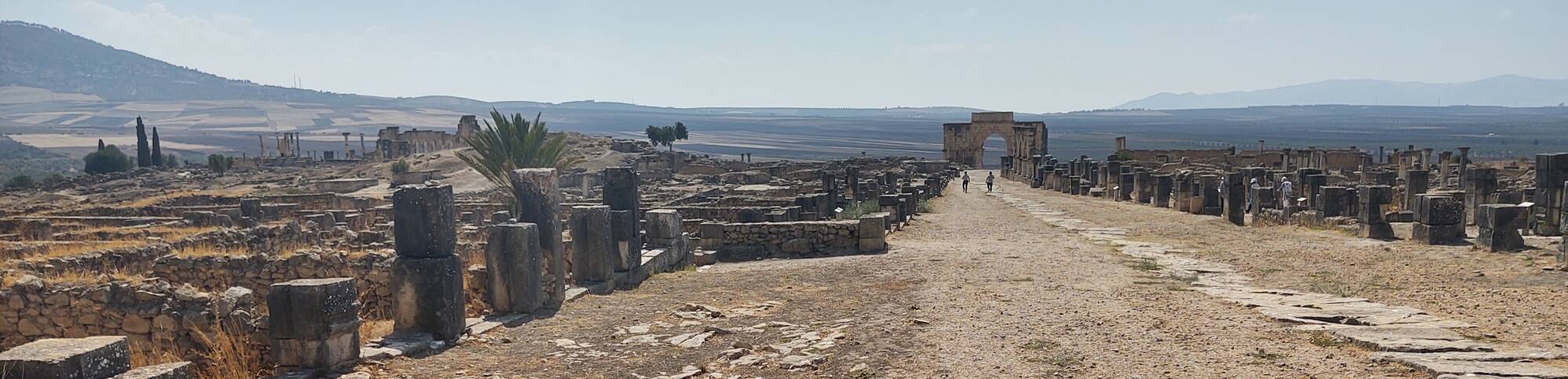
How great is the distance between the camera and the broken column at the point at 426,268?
30.4 feet

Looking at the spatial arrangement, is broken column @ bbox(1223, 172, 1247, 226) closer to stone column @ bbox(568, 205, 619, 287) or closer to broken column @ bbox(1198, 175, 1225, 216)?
broken column @ bbox(1198, 175, 1225, 216)

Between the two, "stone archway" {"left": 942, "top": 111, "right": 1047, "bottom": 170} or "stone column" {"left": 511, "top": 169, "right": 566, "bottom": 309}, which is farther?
"stone archway" {"left": 942, "top": 111, "right": 1047, "bottom": 170}

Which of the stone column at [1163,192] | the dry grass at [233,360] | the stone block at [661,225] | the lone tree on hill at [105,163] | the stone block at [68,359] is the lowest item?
the lone tree on hill at [105,163]

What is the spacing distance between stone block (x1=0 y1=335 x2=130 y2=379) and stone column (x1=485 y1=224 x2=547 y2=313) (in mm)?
4112

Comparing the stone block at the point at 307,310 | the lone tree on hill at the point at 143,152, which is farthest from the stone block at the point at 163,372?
the lone tree on hill at the point at 143,152

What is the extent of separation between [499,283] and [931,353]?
460 cm

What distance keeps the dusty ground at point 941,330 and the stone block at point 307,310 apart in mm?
512

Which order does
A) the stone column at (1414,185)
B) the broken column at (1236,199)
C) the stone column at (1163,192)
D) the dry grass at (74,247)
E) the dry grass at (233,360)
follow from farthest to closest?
the stone column at (1163,192) → the stone column at (1414,185) → the broken column at (1236,199) → the dry grass at (74,247) → the dry grass at (233,360)

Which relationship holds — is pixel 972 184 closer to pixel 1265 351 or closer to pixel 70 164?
pixel 1265 351

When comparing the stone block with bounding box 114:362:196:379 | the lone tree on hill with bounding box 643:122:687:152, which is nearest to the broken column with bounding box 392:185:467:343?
the stone block with bounding box 114:362:196:379

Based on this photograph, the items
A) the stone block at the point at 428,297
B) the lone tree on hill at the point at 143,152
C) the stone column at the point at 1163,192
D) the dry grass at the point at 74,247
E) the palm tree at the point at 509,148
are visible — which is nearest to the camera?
the stone block at the point at 428,297

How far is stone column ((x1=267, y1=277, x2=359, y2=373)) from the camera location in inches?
311

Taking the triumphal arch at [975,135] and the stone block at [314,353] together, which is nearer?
the stone block at [314,353]

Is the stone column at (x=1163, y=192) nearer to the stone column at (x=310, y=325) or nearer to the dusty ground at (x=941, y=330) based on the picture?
the dusty ground at (x=941, y=330)
